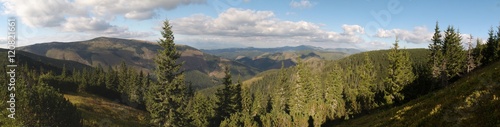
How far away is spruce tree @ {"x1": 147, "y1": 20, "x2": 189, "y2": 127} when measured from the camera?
1574 inches

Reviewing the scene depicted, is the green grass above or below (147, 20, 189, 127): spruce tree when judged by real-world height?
below

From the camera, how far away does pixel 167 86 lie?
40219 mm

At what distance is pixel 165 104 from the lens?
133 feet

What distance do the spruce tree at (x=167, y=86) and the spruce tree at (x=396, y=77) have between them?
39.3 metres

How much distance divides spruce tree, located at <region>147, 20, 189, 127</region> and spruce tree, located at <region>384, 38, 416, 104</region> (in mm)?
39256

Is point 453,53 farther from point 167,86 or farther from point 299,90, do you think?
point 167,86

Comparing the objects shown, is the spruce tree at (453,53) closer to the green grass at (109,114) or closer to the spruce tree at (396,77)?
the spruce tree at (396,77)

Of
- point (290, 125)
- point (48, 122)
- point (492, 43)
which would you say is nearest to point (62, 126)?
point (48, 122)

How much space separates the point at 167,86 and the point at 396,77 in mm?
41508

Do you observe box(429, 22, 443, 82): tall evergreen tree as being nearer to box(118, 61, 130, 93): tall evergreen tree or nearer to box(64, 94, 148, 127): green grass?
box(64, 94, 148, 127): green grass

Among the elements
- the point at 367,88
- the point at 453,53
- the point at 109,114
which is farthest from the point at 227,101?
the point at 453,53

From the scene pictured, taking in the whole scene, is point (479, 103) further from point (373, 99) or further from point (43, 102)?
point (43, 102)

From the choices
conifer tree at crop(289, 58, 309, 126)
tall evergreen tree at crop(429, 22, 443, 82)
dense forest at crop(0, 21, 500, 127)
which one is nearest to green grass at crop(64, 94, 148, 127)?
dense forest at crop(0, 21, 500, 127)

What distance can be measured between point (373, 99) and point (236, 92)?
1172 inches
